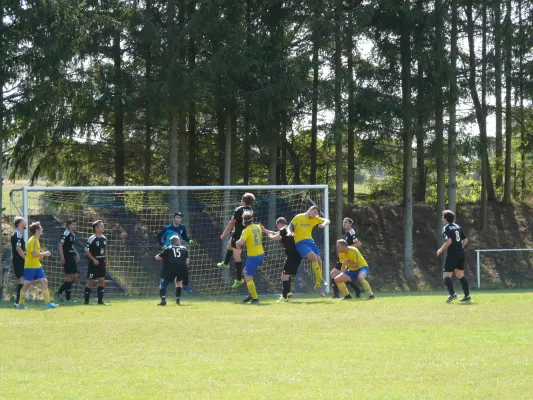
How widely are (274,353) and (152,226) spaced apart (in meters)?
18.0

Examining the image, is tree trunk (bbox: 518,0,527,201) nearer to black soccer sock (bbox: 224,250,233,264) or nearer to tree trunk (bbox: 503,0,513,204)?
tree trunk (bbox: 503,0,513,204)

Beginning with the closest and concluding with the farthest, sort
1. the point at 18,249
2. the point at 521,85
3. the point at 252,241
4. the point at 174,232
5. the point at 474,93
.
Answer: the point at 252,241 < the point at 18,249 < the point at 174,232 < the point at 474,93 < the point at 521,85

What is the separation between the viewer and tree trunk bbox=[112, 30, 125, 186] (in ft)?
91.8

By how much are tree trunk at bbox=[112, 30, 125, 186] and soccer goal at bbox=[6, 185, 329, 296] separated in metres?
2.01

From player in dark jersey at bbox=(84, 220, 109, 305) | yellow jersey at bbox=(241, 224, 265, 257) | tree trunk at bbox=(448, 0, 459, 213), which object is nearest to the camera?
yellow jersey at bbox=(241, 224, 265, 257)

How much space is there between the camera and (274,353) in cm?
1087

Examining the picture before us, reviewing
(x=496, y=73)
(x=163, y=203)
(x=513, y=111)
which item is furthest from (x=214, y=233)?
(x=513, y=111)

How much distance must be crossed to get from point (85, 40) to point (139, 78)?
2.15 meters

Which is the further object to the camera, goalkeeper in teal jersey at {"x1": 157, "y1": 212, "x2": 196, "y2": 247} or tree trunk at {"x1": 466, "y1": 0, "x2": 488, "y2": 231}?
tree trunk at {"x1": 466, "y1": 0, "x2": 488, "y2": 231}

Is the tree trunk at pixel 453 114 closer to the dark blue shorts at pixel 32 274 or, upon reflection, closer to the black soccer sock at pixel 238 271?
the black soccer sock at pixel 238 271

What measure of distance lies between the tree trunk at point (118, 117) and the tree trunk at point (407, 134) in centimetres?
1030

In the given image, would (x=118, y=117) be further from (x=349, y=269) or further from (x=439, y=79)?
(x=349, y=269)

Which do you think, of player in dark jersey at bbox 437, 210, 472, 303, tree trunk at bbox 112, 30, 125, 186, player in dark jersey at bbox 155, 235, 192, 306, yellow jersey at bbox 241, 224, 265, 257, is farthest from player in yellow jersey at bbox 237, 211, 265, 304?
tree trunk at bbox 112, 30, 125, 186

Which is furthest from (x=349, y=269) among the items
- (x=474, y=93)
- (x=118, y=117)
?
(x=474, y=93)
